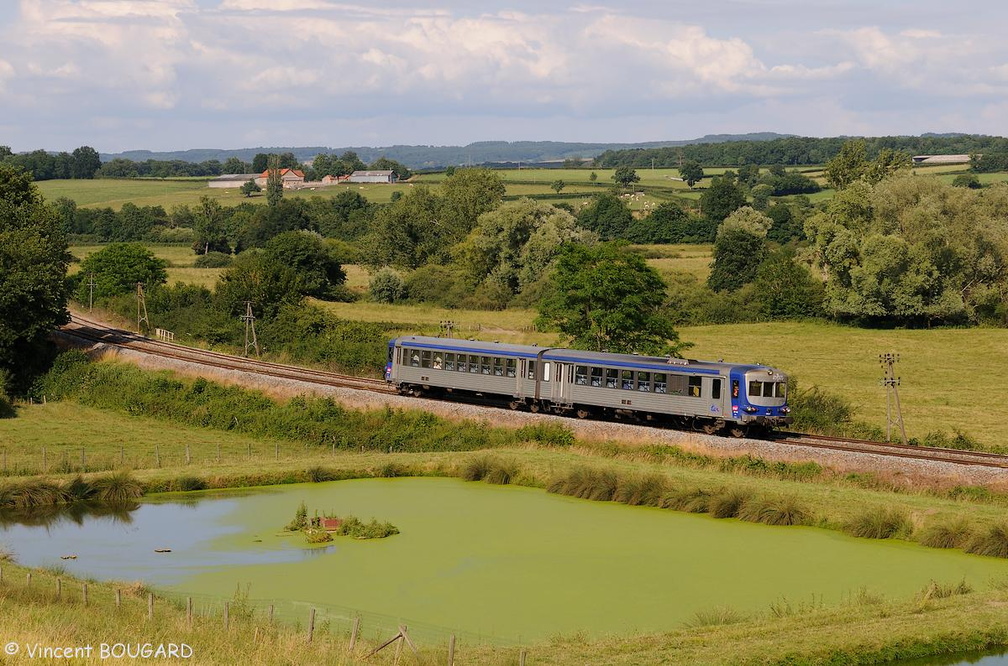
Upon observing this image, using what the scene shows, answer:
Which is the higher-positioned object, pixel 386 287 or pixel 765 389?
pixel 765 389

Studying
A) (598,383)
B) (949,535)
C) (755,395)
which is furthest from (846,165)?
(949,535)

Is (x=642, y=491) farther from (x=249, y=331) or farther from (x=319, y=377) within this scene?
(x=249, y=331)

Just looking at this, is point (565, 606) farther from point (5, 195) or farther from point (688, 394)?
point (5, 195)

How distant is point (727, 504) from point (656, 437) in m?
7.68

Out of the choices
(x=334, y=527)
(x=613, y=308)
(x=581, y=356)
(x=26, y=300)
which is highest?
(x=26, y=300)

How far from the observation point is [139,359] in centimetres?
6197

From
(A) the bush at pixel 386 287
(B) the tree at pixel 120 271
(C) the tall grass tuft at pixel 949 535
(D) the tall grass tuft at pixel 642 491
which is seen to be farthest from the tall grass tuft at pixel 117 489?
(A) the bush at pixel 386 287

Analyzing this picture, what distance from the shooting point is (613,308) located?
193ft

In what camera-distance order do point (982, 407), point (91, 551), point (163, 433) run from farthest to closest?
point (982, 407)
point (163, 433)
point (91, 551)

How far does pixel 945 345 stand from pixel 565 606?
57.4m

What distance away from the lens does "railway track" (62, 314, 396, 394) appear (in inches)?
2195

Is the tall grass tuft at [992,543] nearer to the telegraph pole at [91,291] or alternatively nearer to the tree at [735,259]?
the tree at [735,259]

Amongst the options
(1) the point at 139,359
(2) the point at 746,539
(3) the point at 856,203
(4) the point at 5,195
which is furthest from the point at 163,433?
(3) the point at 856,203

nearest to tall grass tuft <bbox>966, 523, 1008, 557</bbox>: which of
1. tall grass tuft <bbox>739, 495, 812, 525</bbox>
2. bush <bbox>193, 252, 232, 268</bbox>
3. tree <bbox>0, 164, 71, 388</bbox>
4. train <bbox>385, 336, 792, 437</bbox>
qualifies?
tall grass tuft <bbox>739, 495, 812, 525</bbox>
